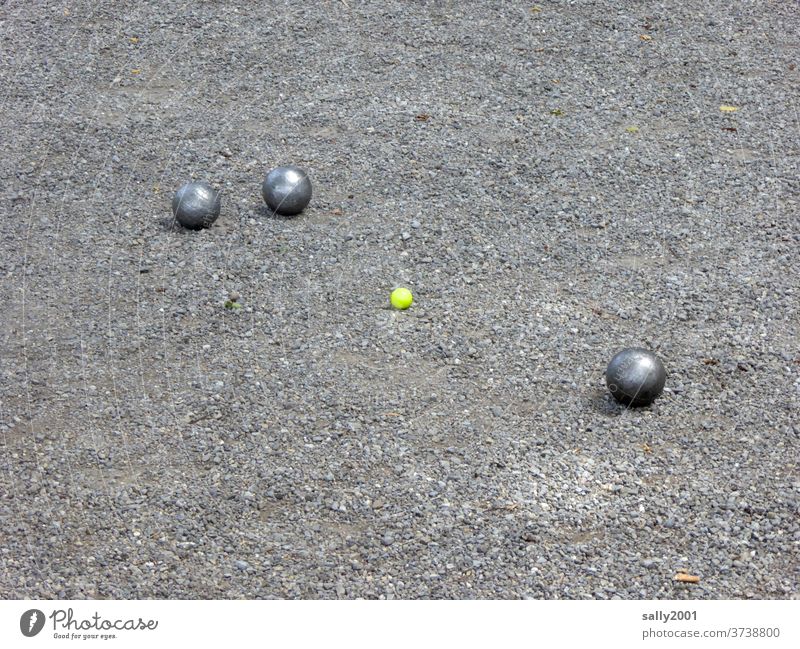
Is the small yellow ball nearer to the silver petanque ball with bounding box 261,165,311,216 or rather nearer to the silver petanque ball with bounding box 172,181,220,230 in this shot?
the silver petanque ball with bounding box 261,165,311,216

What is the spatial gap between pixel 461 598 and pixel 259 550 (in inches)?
40.0

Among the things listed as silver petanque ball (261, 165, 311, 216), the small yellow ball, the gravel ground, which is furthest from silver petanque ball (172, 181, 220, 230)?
the small yellow ball

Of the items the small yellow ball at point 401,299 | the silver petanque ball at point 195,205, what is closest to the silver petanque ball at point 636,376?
the small yellow ball at point 401,299

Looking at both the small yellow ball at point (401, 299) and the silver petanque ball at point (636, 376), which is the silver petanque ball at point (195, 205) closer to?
the small yellow ball at point (401, 299)

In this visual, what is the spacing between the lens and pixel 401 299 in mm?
6555

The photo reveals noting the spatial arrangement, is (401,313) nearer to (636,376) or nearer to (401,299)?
(401,299)

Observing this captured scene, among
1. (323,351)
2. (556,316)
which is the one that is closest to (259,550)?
(323,351)

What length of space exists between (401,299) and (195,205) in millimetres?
1817

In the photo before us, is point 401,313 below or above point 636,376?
below

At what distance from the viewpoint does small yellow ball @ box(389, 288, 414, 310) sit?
656cm

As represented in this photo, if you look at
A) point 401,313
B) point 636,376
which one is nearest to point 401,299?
point 401,313

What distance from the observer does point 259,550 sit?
190 inches

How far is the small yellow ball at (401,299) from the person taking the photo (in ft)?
21.5
